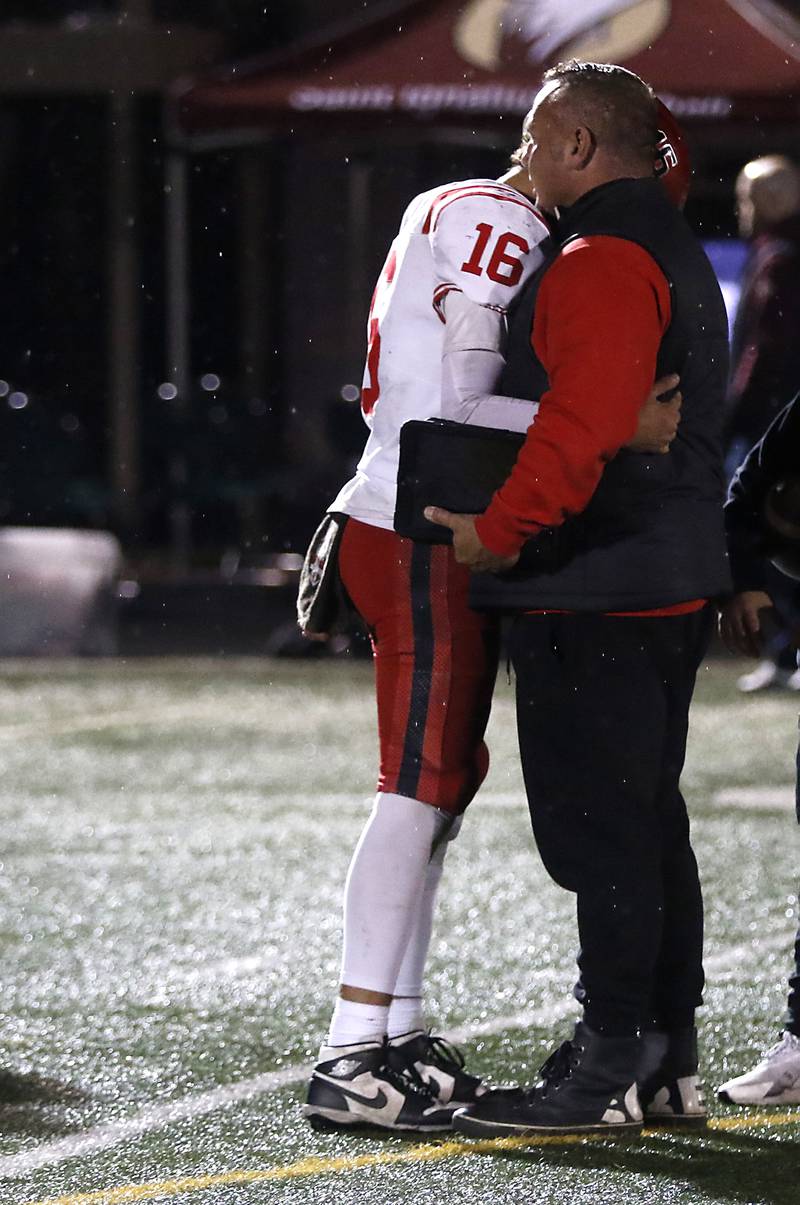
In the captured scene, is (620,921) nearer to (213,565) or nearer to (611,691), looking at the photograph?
(611,691)

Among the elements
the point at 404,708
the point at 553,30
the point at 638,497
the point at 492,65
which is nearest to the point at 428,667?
the point at 404,708

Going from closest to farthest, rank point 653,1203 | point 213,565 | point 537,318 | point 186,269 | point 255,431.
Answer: point 653,1203 < point 537,318 < point 255,431 < point 213,565 < point 186,269

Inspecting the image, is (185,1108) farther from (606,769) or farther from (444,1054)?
(606,769)

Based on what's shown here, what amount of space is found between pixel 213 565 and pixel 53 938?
1047 cm

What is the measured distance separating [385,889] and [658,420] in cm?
98

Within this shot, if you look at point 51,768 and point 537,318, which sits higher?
point 537,318

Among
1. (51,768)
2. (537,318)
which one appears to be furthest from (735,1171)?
(51,768)

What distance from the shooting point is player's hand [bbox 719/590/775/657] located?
430 cm

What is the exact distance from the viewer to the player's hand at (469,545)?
12.5ft

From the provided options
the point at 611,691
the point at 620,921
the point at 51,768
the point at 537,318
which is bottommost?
the point at 51,768

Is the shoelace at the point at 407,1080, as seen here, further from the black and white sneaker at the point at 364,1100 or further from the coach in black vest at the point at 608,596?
the coach in black vest at the point at 608,596

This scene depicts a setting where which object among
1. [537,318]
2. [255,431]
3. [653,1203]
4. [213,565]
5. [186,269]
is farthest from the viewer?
[186,269]

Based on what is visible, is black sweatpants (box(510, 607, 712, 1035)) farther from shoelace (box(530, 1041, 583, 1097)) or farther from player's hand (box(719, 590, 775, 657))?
player's hand (box(719, 590, 775, 657))

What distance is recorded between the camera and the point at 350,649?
11.6 metres
